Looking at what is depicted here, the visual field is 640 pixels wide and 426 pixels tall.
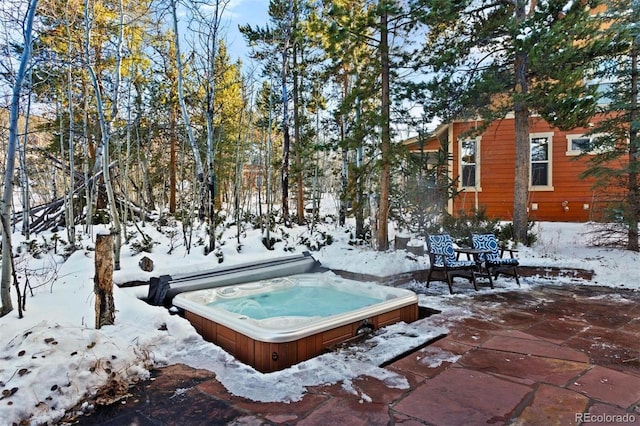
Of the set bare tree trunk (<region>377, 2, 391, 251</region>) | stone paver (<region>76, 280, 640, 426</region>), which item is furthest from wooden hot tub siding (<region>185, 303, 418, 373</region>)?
bare tree trunk (<region>377, 2, 391, 251</region>)

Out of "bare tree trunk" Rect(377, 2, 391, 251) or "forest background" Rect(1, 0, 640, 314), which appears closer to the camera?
"forest background" Rect(1, 0, 640, 314)

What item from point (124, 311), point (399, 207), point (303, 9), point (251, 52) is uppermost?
point (303, 9)

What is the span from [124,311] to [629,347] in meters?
4.57

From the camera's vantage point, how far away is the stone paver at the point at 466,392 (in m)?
2.16

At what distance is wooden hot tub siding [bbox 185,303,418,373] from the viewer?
2945 mm

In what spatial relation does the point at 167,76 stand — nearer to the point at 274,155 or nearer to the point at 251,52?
the point at 251,52

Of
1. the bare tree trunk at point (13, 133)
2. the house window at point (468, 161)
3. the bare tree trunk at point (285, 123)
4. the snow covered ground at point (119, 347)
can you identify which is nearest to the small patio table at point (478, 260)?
the snow covered ground at point (119, 347)

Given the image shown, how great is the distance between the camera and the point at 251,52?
10297 millimetres

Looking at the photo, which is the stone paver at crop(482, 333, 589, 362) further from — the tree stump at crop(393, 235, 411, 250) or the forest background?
the tree stump at crop(393, 235, 411, 250)

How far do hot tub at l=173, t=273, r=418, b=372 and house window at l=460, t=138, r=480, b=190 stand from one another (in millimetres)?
7534

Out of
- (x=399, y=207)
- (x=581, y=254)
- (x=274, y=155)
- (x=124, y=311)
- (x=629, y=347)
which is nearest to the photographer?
(x=629, y=347)

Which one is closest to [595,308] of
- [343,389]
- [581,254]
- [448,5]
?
[581,254]

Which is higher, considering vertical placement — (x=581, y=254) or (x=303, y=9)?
(x=303, y=9)

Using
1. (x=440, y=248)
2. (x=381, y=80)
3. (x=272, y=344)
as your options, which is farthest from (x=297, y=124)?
(x=272, y=344)
